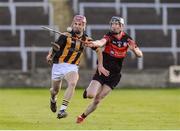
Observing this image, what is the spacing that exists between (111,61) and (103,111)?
3.65 m

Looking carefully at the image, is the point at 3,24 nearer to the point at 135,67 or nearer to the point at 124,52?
the point at 135,67

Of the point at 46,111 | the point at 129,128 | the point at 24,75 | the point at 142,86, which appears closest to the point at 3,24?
the point at 24,75

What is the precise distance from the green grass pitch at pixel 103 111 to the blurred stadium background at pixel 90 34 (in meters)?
1.73

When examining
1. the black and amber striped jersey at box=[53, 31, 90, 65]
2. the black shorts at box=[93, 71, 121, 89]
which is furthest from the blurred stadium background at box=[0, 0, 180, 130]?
the black shorts at box=[93, 71, 121, 89]

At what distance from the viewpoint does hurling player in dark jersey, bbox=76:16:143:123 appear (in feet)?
58.5

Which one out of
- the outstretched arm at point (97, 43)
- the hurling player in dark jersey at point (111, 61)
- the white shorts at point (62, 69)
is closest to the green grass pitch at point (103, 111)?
the hurling player in dark jersey at point (111, 61)

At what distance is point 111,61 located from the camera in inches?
713

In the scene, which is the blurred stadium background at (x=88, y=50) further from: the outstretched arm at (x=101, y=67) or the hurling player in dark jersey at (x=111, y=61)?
the outstretched arm at (x=101, y=67)

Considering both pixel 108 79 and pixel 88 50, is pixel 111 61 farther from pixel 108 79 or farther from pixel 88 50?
pixel 88 50

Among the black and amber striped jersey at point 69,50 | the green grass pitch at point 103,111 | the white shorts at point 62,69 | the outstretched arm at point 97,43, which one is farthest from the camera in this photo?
the white shorts at point 62,69

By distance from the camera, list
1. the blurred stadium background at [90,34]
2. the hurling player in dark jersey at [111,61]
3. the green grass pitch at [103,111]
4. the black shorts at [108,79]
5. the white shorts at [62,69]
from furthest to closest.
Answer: the blurred stadium background at [90,34] → the white shorts at [62,69] → the black shorts at [108,79] → the hurling player in dark jersey at [111,61] → the green grass pitch at [103,111]

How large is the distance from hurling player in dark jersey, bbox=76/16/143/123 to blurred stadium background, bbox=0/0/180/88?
1382 cm

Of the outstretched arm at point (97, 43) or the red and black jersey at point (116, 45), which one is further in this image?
the red and black jersey at point (116, 45)

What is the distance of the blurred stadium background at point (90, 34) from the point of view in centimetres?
3241
